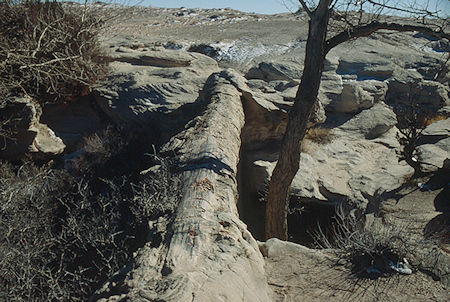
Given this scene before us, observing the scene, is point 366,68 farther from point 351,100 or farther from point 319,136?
point 319,136

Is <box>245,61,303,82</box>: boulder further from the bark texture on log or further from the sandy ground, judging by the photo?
the bark texture on log

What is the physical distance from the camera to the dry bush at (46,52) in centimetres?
781

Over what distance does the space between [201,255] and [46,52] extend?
6915 millimetres

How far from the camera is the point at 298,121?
5.48m

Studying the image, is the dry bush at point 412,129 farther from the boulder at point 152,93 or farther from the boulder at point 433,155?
the boulder at point 152,93

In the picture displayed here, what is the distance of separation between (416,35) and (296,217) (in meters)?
13.7

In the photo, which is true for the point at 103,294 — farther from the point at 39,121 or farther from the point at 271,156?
the point at 39,121

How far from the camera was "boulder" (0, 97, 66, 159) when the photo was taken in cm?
768

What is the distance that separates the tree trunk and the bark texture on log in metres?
0.99

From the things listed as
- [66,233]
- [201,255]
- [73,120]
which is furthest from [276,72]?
[201,255]

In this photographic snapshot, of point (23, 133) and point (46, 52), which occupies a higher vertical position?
point (46, 52)

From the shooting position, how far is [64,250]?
4996 mm

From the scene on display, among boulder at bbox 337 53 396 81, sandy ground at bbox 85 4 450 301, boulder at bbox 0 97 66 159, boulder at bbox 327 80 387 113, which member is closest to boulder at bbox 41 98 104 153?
boulder at bbox 0 97 66 159

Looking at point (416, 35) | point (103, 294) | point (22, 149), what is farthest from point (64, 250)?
point (416, 35)
